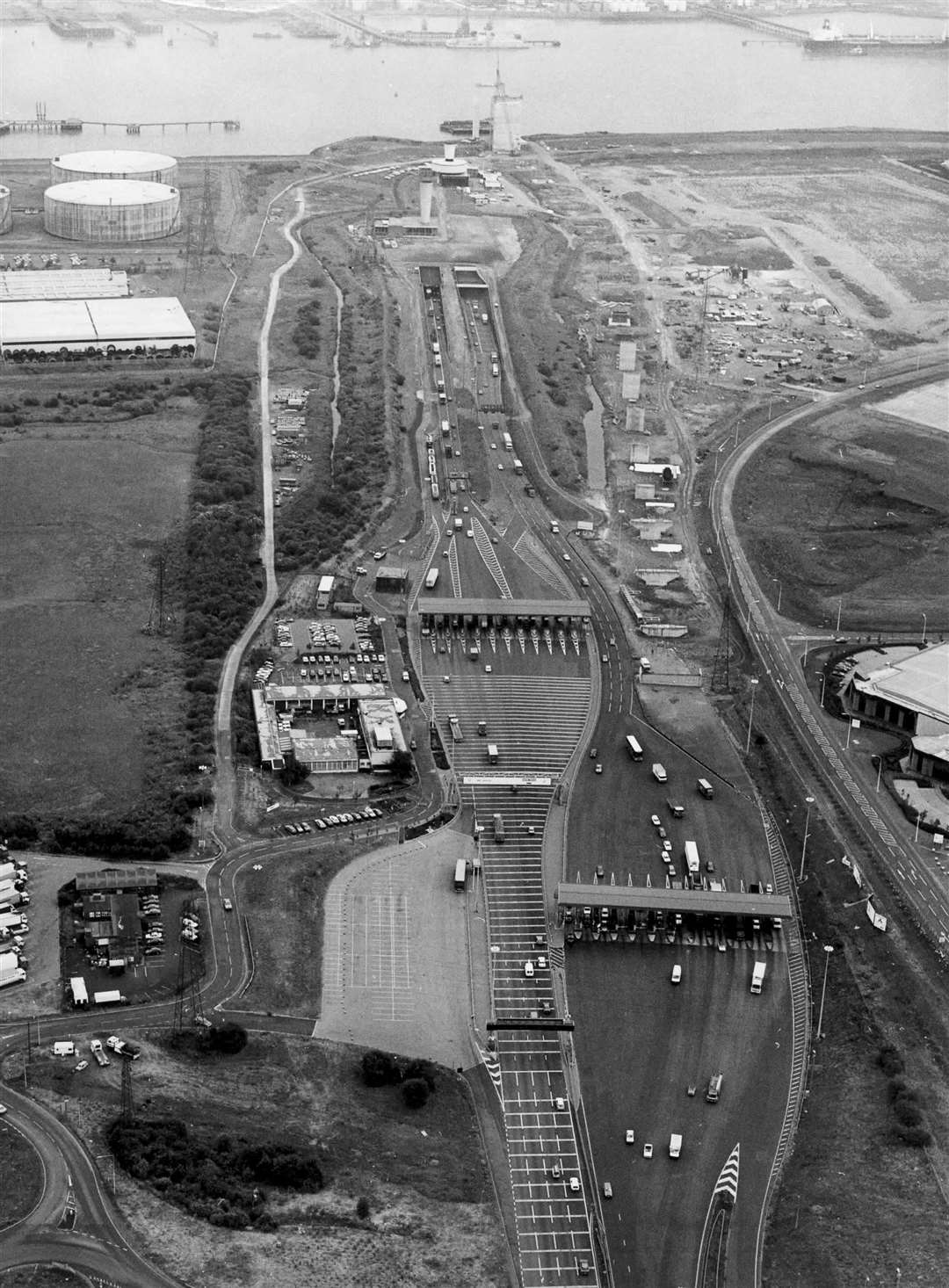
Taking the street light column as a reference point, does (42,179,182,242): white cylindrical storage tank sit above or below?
above

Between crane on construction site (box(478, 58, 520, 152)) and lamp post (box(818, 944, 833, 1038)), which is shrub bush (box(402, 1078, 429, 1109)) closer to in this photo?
lamp post (box(818, 944, 833, 1038))

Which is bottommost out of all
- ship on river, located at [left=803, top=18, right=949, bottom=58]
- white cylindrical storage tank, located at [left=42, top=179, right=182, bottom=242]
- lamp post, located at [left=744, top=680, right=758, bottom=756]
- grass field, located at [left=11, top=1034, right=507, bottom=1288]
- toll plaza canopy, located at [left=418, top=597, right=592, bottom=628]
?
grass field, located at [left=11, top=1034, right=507, bottom=1288]

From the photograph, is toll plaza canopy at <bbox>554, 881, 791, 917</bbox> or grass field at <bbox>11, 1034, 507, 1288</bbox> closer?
grass field at <bbox>11, 1034, 507, 1288</bbox>

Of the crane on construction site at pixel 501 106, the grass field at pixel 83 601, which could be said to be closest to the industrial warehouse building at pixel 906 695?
the grass field at pixel 83 601

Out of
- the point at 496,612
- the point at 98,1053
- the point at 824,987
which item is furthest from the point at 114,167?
the point at 98,1053

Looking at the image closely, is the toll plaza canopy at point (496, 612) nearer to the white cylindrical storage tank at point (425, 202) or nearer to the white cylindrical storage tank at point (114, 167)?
the white cylindrical storage tank at point (425, 202)

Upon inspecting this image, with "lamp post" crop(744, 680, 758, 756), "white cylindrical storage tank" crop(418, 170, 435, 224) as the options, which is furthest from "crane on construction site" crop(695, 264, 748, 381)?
"lamp post" crop(744, 680, 758, 756)

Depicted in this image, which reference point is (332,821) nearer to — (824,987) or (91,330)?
(824,987)
